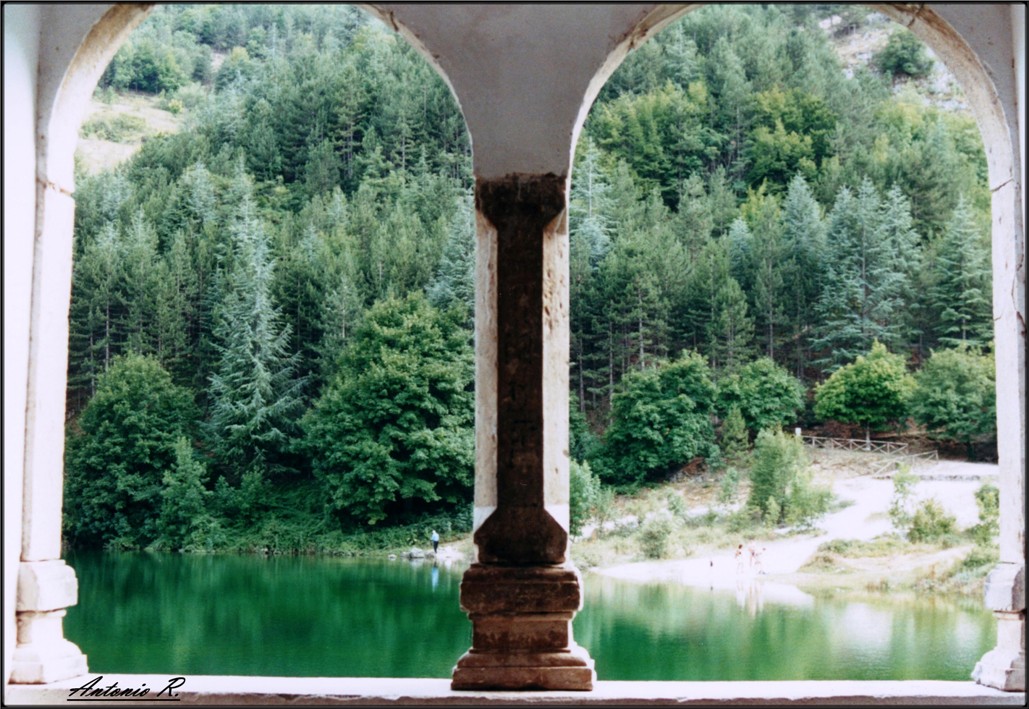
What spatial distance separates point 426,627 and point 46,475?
16413mm

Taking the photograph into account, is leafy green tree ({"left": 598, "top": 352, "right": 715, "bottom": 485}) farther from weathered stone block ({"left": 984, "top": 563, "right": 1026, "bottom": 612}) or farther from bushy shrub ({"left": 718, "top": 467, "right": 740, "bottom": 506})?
weathered stone block ({"left": 984, "top": 563, "right": 1026, "bottom": 612})

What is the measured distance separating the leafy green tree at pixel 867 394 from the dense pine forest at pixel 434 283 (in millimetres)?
60

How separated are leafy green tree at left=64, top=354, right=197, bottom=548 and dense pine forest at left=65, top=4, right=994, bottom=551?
0.23 ft

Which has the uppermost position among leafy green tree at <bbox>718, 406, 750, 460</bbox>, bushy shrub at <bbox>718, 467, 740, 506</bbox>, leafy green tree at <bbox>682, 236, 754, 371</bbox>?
leafy green tree at <bbox>682, 236, 754, 371</bbox>

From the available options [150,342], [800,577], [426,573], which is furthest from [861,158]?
[150,342]

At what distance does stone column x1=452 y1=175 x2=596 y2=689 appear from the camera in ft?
10.8

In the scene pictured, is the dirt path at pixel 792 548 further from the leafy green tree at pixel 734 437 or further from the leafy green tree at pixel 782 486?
the leafy green tree at pixel 734 437

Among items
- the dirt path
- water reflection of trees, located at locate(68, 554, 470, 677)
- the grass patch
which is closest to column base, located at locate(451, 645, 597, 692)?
water reflection of trees, located at locate(68, 554, 470, 677)

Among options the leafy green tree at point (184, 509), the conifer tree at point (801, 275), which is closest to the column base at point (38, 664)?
the leafy green tree at point (184, 509)

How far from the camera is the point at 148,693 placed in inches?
129

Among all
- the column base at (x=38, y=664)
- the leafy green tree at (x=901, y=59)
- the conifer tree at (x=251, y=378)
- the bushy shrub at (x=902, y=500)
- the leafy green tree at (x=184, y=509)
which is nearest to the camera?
the column base at (x=38, y=664)

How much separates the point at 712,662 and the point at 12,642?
1548 centimetres

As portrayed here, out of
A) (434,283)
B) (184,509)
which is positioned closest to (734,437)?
(434,283)

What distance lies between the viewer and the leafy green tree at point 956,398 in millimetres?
25484
